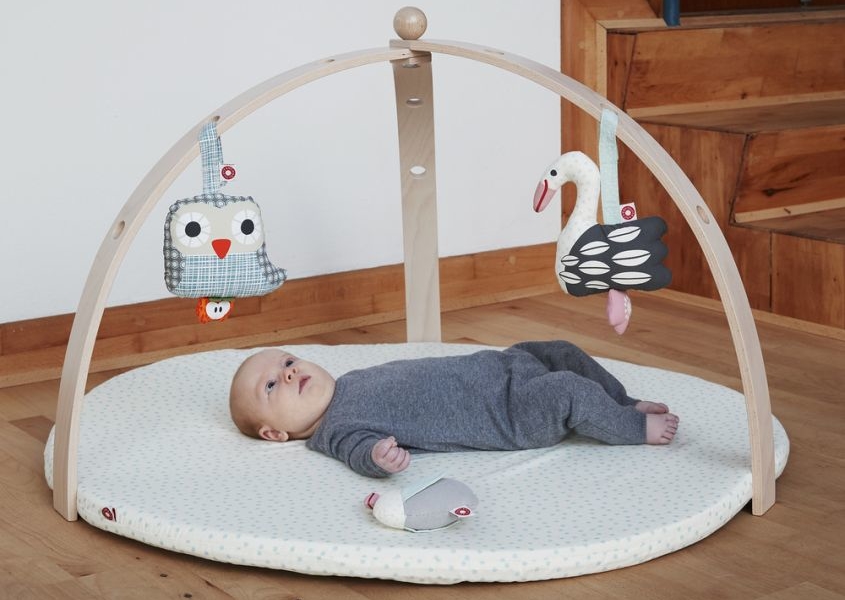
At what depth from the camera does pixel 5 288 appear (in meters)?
1.92

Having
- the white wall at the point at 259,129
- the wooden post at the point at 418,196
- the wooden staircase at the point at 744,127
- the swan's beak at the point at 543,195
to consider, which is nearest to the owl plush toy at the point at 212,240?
the swan's beak at the point at 543,195

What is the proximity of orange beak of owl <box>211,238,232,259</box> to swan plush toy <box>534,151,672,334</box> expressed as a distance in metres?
0.38

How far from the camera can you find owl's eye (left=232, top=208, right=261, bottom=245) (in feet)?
4.48

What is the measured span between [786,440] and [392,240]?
1.06 metres

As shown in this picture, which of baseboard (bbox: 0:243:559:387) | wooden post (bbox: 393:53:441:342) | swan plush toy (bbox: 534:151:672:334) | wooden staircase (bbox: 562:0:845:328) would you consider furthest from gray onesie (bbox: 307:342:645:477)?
wooden staircase (bbox: 562:0:845:328)

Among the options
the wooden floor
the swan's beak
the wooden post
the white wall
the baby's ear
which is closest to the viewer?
the wooden floor

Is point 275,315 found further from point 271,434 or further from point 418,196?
point 271,434

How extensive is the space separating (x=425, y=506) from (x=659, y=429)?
39cm

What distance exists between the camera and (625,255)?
1304mm

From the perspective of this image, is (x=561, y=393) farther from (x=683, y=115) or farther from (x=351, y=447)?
(x=683, y=115)

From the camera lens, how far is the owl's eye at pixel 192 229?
134 centimetres

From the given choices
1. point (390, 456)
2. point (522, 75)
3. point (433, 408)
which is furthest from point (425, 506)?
point (522, 75)

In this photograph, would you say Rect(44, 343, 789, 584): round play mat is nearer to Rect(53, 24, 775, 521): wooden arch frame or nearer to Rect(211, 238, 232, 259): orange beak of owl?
Rect(53, 24, 775, 521): wooden arch frame

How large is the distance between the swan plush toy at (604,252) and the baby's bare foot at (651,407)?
8.9 inches
